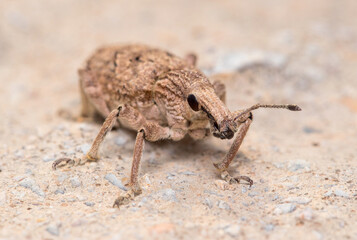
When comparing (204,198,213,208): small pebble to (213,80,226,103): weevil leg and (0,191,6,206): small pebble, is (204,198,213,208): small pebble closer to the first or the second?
(213,80,226,103): weevil leg

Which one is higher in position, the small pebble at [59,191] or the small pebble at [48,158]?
the small pebble at [48,158]

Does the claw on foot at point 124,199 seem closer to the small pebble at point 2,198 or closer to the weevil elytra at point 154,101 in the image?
the weevil elytra at point 154,101

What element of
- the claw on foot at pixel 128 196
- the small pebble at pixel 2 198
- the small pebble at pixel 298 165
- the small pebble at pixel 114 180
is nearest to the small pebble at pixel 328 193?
the small pebble at pixel 298 165

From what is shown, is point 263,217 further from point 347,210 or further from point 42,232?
point 42,232

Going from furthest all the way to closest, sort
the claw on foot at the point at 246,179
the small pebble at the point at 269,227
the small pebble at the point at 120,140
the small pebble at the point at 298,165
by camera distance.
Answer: the small pebble at the point at 120,140
the small pebble at the point at 298,165
the claw on foot at the point at 246,179
the small pebble at the point at 269,227

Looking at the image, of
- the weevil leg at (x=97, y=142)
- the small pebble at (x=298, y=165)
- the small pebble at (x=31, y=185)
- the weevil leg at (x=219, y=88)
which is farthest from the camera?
the weevil leg at (x=219, y=88)

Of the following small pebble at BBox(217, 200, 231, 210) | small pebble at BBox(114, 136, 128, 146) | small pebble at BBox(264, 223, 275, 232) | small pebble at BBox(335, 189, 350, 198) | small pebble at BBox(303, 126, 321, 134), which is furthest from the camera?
small pebble at BBox(303, 126, 321, 134)

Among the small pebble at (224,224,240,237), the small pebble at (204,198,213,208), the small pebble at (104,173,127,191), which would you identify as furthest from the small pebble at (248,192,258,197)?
the small pebble at (104,173,127,191)

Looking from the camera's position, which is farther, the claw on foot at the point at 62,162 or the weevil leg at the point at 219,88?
the weevil leg at the point at 219,88
